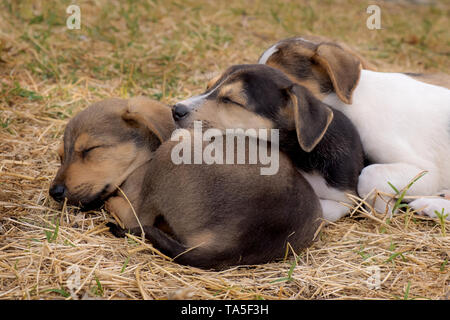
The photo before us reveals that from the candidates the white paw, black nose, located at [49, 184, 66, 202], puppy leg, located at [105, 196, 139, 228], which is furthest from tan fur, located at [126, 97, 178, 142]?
the white paw

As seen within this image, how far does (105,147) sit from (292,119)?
157cm

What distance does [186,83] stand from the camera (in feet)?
24.4

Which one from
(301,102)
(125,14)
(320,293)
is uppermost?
(125,14)

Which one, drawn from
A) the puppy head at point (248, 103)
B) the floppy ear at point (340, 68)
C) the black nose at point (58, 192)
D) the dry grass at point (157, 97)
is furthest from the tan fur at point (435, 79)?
the black nose at point (58, 192)

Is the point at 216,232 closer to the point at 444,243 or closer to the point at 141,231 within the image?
the point at 141,231

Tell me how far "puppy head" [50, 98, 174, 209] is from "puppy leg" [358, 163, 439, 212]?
174 cm

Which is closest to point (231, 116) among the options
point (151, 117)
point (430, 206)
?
point (151, 117)

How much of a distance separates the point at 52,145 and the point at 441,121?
12.8 ft

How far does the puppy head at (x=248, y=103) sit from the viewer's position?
166 inches

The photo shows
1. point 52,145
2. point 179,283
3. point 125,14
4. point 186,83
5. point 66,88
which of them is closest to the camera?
point 179,283

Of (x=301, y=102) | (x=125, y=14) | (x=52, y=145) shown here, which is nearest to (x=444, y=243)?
(x=301, y=102)

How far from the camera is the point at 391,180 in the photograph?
468cm

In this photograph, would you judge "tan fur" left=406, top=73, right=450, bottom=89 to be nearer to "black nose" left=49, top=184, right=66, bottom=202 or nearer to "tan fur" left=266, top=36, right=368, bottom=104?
"tan fur" left=266, top=36, right=368, bottom=104

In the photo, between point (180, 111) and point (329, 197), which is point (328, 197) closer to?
point (329, 197)
